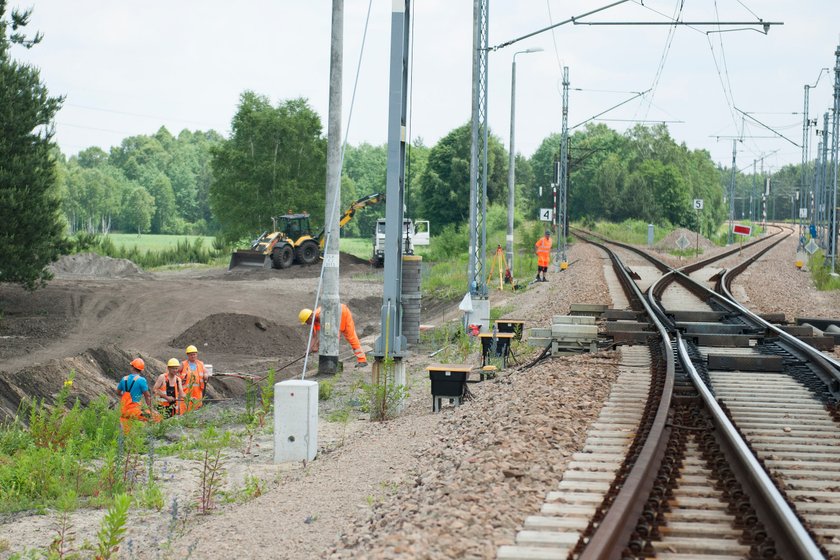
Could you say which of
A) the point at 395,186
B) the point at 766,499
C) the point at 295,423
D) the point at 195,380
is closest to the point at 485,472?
the point at 766,499

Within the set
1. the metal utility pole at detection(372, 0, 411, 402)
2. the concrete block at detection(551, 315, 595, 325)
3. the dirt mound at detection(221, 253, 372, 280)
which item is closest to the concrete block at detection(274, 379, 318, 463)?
the metal utility pole at detection(372, 0, 411, 402)

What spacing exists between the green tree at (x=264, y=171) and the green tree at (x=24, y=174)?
42552mm

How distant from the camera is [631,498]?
6.40m

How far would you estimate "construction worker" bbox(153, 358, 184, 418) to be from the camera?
16047 mm

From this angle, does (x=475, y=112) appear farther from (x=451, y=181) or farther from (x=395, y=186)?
(x=451, y=181)

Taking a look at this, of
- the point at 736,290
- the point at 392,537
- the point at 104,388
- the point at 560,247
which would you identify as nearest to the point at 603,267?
the point at 560,247

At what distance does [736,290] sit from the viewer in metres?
28.3

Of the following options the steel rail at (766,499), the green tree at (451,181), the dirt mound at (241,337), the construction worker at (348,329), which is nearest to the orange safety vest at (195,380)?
the construction worker at (348,329)

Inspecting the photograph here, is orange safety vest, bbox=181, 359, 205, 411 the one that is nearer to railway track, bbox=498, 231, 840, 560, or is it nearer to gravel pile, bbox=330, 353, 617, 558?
gravel pile, bbox=330, 353, 617, 558

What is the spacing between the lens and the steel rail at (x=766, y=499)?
218 inches

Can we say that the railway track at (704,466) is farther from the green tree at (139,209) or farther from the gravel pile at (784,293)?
the green tree at (139,209)

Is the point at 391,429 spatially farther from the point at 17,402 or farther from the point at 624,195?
the point at 624,195

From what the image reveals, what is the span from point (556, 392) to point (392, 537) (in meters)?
5.36

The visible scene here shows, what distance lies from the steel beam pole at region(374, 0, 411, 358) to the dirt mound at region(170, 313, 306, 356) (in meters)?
10.9
